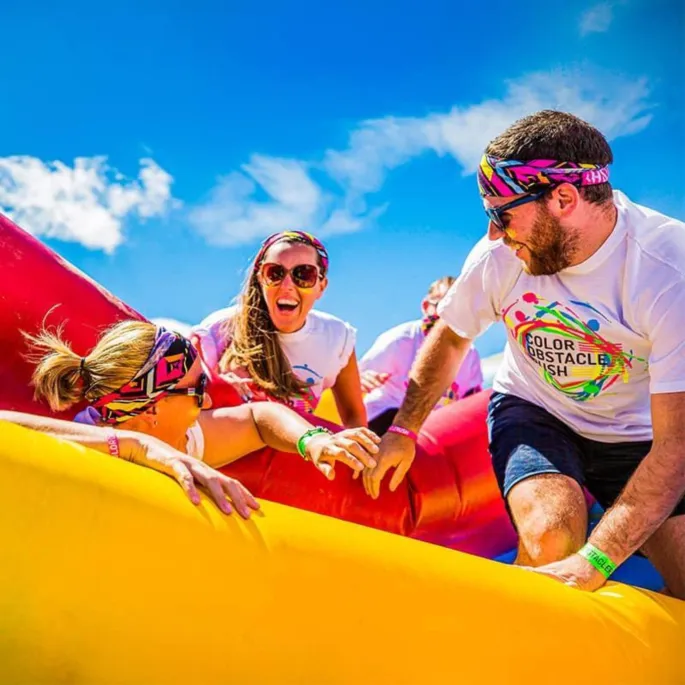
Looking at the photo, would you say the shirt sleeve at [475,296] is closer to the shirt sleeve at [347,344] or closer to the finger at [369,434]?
the finger at [369,434]

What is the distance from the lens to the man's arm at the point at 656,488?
1879mm

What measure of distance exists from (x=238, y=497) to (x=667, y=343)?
1.16m

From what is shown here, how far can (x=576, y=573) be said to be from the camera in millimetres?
1783

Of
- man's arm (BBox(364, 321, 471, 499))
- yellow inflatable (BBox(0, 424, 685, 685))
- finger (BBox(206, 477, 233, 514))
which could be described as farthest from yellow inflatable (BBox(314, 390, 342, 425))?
finger (BBox(206, 477, 233, 514))

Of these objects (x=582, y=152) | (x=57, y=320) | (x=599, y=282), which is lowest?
(x=57, y=320)

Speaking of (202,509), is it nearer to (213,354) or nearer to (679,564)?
(679,564)

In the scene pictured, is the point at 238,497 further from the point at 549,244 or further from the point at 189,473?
the point at 549,244

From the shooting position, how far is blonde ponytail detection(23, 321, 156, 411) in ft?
6.24

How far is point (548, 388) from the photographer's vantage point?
2.37 metres

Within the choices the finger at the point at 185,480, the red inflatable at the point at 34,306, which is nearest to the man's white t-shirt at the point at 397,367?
the red inflatable at the point at 34,306

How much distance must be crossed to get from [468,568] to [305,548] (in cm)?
36

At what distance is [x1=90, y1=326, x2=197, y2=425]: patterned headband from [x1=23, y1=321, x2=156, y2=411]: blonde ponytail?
0.6 inches

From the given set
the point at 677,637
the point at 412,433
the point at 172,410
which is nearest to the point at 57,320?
the point at 172,410

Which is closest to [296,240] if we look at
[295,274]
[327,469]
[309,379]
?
[295,274]
